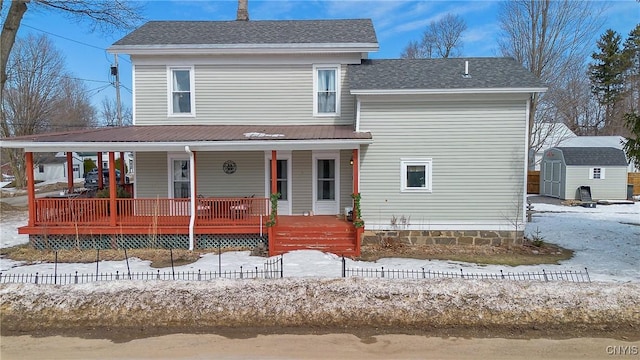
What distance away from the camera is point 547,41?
19359 mm

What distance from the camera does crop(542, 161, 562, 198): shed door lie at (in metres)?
21.5

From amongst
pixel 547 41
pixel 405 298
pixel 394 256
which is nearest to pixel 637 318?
pixel 405 298

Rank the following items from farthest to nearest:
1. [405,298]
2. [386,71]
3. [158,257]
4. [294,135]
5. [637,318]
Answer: [386,71] → [294,135] → [158,257] → [405,298] → [637,318]

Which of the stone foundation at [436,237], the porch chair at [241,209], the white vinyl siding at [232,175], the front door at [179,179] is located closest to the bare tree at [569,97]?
the stone foundation at [436,237]

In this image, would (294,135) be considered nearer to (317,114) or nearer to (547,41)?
(317,114)

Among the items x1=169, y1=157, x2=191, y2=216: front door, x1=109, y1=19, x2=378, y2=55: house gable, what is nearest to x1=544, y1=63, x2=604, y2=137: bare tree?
x1=109, y1=19, x2=378, y2=55: house gable

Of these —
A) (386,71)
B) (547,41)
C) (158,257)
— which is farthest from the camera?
(547,41)

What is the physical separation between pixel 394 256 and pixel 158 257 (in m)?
5.84

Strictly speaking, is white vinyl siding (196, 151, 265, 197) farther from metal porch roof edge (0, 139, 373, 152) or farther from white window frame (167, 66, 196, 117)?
metal porch roof edge (0, 139, 373, 152)

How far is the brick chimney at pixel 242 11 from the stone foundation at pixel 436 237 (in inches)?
390

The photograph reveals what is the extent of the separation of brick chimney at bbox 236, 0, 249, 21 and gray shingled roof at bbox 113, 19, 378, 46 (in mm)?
1104

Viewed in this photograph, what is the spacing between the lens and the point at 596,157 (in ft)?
67.4

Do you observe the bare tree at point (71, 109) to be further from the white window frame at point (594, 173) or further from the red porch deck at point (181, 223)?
the white window frame at point (594, 173)

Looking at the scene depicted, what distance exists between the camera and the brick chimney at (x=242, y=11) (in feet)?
47.2
